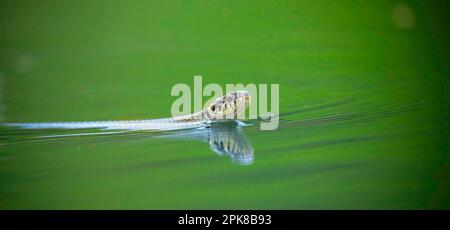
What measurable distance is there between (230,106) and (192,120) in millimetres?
400

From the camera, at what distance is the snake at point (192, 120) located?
18.8 ft

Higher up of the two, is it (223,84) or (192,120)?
(223,84)

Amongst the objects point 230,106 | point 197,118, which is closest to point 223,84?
point 197,118

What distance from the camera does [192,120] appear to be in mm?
5945

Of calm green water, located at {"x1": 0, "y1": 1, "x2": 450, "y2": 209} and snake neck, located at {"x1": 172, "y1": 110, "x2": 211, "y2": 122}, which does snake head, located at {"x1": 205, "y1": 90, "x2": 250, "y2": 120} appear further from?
calm green water, located at {"x1": 0, "y1": 1, "x2": 450, "y2": 209}

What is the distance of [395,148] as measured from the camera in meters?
4.77

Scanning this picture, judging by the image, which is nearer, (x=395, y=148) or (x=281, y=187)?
(x=281, y=187)

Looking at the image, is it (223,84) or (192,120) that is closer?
(192,120)

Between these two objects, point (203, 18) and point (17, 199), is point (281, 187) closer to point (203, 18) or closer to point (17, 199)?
point (17, 199)

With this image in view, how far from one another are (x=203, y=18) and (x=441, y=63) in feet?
10.1

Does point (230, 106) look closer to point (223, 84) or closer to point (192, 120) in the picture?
point (192, 120)

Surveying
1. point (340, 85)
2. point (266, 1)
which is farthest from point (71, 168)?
point (266, 1)

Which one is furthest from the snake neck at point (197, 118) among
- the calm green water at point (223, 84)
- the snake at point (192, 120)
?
the calm green water at point (223, 84)

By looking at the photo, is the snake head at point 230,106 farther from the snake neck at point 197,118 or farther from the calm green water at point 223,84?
the calm green water at point 223,84
